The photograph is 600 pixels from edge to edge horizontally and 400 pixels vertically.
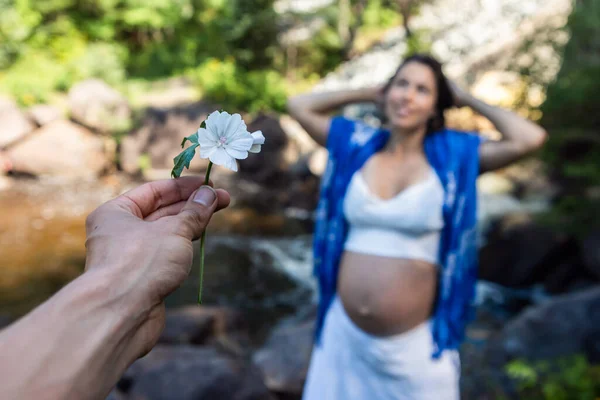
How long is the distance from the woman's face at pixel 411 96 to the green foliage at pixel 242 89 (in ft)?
32.8

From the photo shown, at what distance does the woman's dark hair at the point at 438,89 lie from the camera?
2236 mm

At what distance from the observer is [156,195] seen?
99 cm

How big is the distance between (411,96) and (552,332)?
2.95 m

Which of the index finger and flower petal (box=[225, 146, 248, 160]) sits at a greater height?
flower petal (box=[225, 146, 248, 160])

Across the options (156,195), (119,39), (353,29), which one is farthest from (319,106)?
(119,39)

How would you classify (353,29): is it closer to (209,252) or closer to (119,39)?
(119,39)

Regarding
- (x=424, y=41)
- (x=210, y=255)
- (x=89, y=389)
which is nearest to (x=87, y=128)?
(x=210, y=255)

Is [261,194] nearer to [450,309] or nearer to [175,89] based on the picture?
[175,89]

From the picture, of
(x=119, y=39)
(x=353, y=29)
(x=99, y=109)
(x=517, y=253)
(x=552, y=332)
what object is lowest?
(x=517, y=253)

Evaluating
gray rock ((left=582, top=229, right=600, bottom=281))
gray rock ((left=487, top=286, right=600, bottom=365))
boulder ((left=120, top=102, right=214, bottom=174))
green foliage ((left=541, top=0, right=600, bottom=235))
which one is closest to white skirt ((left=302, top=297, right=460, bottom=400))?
gray rock ((left=487, top=286, right=600, bottom=365))

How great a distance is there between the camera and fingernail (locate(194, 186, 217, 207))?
935 mm

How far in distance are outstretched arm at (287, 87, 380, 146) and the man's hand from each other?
166 cm

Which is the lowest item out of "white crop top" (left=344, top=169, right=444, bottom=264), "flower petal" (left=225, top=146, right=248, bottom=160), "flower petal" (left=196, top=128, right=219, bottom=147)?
"white crop top" (left=344, top=169, right=444, bottom=264)

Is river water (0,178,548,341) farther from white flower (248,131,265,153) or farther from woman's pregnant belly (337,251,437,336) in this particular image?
white flower (248,131,265,153)
